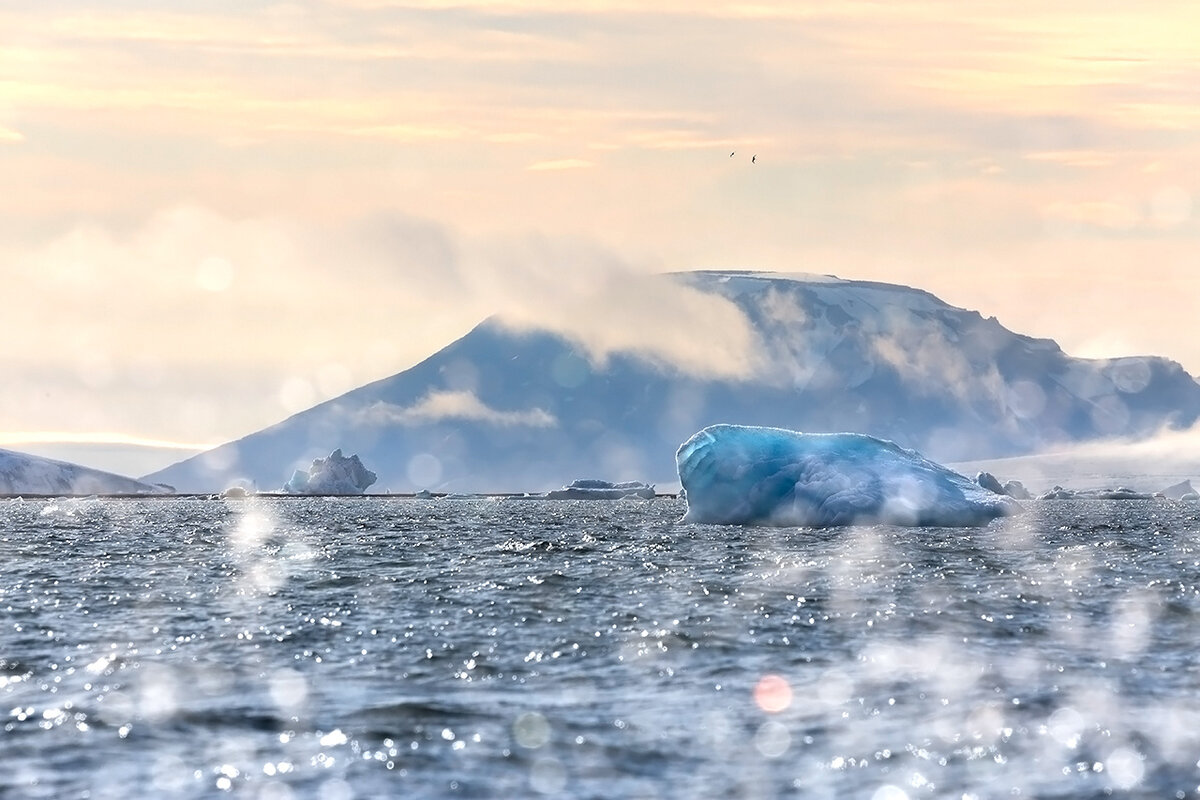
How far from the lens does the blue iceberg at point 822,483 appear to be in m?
86.4

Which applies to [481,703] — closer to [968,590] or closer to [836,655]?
[836,655]

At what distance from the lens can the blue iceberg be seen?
3403 inches

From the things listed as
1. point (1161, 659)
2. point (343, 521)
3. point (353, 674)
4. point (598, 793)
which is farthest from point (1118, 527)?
point (598, 793)

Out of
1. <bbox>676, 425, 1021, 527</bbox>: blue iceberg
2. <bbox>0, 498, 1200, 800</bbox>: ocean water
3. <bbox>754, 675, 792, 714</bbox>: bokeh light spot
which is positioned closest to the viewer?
<bbox>0, 498, 1200, 800</bbox>: ocean water

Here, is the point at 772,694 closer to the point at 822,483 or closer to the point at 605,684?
the point at 605,684

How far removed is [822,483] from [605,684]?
2432 inches

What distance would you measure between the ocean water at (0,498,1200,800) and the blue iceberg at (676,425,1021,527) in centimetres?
3131

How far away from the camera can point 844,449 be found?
294 feet

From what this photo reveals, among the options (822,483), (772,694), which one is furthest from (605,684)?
(822,483)

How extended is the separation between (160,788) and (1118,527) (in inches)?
3805

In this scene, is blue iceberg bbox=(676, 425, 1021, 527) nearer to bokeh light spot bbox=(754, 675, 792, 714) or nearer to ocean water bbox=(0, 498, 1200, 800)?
ocean water bbox=(0, 498, 1200, 800)

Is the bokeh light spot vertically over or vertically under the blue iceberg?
under

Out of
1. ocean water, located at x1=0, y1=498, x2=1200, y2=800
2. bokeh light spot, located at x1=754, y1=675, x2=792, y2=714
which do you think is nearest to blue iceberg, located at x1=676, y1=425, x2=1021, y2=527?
ocean water, located at x1=0, y1=498, x2=1200, y2=800

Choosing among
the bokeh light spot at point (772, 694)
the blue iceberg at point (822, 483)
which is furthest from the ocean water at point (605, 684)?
the blue iceberg at point (822, 483)
